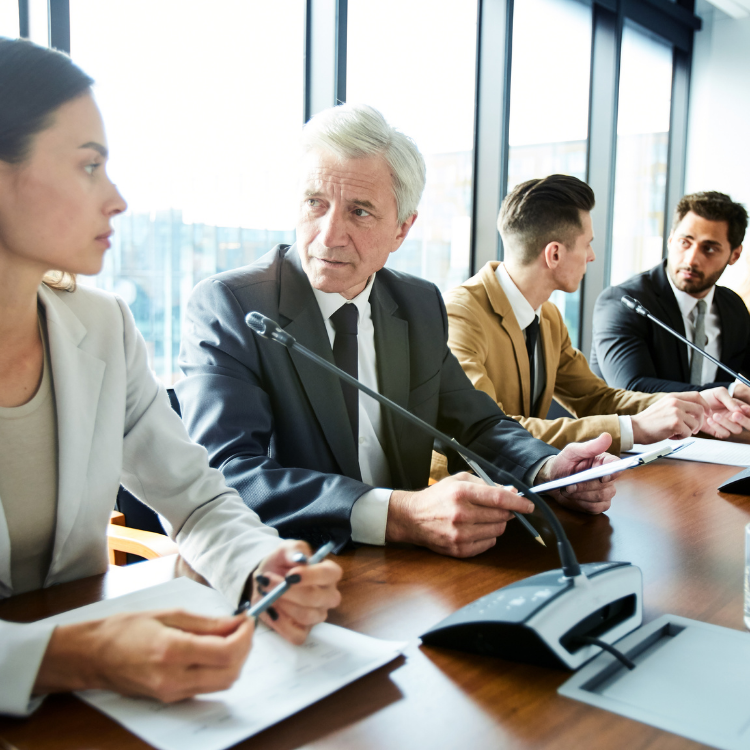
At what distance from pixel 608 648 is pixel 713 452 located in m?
1.50

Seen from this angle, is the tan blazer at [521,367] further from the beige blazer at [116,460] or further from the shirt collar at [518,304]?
the beige blazer at [116,460]

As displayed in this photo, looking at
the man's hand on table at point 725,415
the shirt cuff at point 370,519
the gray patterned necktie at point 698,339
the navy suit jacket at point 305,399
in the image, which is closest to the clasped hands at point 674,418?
the man's hand on table at point 725,415

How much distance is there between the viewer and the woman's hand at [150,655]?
2.45 feet

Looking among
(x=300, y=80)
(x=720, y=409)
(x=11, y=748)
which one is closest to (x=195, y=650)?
(x=11, y=748)

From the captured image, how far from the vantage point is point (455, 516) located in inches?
48.4

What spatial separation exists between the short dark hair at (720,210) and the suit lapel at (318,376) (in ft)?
8.47

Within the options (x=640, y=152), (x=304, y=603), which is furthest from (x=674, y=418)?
(x=640, y=152)

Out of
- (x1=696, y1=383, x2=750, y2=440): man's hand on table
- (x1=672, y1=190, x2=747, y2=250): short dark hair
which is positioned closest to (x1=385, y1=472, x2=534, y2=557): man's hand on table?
(x1=696, y1=383, x2=750, y2=440): man's hand on table

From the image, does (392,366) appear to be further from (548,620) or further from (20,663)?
(20,663)

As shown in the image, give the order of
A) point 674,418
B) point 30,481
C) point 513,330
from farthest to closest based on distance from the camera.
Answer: point 513,330 → point 674,418 → point 30,481

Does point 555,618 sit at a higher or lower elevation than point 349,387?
lower

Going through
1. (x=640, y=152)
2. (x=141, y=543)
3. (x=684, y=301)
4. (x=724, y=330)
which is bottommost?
(x=141, y=543)

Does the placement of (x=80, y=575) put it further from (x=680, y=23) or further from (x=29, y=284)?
(x=680, y=23)

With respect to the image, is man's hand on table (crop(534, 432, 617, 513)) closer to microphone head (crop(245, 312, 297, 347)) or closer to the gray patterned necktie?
microphone head (crop(245, 312, 297, 347))
